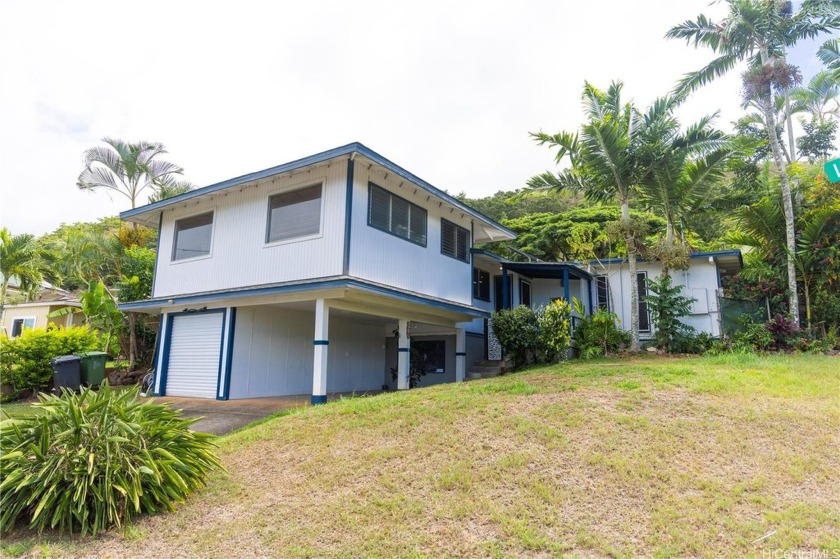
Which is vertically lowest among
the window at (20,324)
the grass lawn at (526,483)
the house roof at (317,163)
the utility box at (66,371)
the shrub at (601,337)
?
the grass lawn at (526,483)

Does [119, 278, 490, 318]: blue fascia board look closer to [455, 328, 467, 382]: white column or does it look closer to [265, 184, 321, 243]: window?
[455, 328, 467, 382]: white column

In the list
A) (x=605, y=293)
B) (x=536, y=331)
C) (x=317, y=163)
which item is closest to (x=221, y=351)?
(x=317, y=163)

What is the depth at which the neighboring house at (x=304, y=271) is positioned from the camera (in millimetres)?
9930

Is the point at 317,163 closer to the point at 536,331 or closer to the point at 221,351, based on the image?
the point at 221,351

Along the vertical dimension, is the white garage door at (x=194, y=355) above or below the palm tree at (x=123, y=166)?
below

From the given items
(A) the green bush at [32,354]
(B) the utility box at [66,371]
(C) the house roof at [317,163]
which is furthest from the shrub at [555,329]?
(A) the green bush at [32,354]

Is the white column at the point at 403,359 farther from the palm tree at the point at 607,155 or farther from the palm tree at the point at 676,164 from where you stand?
the palm tree at the point at 676,164

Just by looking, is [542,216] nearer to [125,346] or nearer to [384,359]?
[384,359]

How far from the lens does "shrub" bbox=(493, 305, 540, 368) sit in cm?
1365

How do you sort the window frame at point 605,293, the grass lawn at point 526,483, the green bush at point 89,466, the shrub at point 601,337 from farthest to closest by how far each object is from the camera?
the window frame at point 605,293, the shrub at point 601,337, the green bush at point 89,466, the grass lawn at point 526,483

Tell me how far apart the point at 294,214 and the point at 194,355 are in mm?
4676

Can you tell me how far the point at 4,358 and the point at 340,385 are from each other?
8.48 m

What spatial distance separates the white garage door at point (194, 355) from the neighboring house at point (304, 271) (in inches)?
1.2

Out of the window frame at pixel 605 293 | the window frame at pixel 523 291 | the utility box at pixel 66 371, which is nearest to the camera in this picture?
the utility box at pixel 66 371
